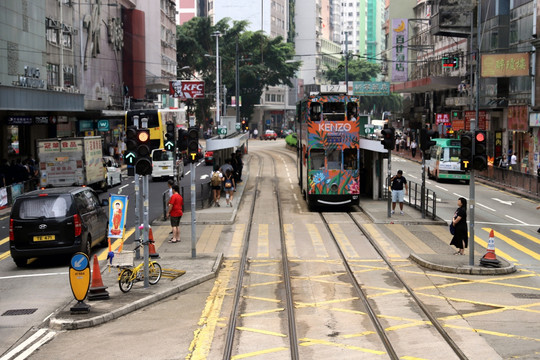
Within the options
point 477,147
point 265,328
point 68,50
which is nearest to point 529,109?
point 68,50

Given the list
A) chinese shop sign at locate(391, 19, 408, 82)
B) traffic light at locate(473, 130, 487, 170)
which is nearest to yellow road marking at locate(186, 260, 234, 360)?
traffic light at locate(473, 130, 487, 170)

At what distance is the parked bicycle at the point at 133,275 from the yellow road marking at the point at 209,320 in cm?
134

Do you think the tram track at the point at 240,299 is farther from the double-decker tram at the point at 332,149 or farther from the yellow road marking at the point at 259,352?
the double-decker tram at the point at 332,149

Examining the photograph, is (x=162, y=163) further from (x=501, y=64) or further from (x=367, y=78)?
(x=367, y=78)

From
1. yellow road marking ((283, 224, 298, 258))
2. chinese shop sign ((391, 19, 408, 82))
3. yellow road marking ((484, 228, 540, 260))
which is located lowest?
yellow road marking ((484, 228, 540, 260))

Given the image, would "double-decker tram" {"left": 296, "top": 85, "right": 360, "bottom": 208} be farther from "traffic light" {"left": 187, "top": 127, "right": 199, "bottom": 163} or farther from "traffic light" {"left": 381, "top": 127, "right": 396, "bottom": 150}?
"traffic light" {"left": 187, "top": 127, "right": 199, "bottom": 163}

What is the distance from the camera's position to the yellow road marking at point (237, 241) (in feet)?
73.8

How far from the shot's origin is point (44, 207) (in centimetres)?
1962

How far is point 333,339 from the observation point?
12609 millimetres

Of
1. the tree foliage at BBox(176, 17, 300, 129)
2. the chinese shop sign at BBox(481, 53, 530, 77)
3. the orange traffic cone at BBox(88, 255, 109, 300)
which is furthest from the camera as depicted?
the tree foliage at BBox(176, 17, 300, 129)

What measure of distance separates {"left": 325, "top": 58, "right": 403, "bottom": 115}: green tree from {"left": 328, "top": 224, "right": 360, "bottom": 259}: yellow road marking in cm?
12439

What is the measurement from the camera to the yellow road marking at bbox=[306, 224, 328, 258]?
2220 centimetres

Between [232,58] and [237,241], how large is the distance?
79.8 metres

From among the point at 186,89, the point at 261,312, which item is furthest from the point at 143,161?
the point at 186,89
